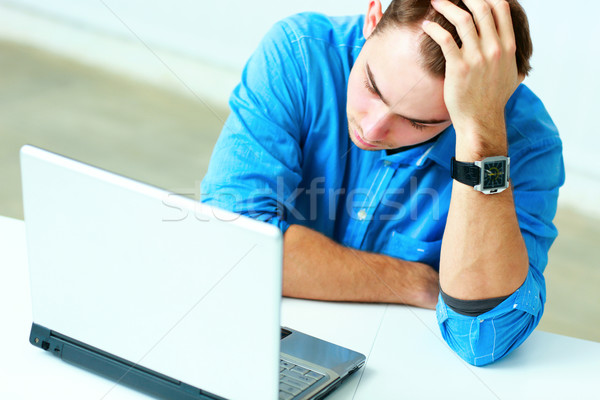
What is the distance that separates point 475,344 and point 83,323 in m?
0.56

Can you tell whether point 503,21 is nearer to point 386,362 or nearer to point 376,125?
point 376,125

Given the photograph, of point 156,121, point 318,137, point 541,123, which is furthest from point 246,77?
point 156,121

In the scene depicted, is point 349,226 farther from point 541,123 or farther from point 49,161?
point 49,161

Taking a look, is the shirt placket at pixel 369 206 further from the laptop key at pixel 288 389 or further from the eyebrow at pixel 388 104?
the laptop key at pixel 288 389

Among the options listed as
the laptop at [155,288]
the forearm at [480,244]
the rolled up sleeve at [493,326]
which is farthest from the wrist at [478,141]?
the laptop at [155,288]

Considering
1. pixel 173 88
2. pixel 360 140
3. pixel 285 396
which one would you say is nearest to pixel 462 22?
pixel 360 140

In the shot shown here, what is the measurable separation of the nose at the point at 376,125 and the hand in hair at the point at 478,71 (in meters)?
0.11

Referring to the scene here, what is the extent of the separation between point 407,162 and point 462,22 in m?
0.35

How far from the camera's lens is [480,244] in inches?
45.7

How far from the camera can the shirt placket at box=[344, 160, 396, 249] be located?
1430 mm

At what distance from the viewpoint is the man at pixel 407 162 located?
1148 millimetres

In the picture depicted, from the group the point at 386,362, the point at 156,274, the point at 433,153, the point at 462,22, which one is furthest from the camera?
the point at 433,153

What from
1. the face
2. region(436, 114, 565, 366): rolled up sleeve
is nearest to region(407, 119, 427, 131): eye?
the face

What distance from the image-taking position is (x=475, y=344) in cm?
104
